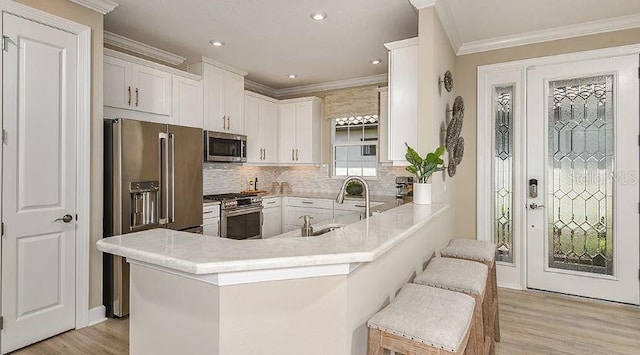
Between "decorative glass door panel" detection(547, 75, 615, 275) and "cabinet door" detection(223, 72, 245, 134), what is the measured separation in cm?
367

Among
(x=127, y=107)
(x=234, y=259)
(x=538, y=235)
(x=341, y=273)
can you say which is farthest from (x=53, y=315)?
(x=538, y=235)

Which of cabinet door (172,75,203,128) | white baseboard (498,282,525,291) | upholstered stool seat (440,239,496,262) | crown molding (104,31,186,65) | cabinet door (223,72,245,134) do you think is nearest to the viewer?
upholstered stool seat (440,239,496,262)

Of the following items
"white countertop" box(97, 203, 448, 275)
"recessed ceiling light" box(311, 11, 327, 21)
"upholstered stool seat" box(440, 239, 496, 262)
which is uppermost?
"recessed ceiling light" box(311, 11, 327, 21)

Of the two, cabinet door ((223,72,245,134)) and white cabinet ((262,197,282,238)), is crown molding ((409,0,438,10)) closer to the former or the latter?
cabinet door ((223,72,245,134))

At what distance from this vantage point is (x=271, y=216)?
5051mm

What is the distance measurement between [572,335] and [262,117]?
4.41m

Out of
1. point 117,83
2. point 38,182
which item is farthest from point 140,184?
point 117,83

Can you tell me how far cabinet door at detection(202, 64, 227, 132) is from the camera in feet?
13.8

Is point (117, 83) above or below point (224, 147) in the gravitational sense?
above

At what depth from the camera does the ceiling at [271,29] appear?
288cm

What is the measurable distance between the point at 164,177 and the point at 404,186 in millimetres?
3079

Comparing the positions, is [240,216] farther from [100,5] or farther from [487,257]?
[487,257]

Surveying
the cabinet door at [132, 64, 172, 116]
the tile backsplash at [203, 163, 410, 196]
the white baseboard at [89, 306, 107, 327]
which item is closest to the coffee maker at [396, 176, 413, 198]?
the tile backsplash at [203, 163, 410, 196]

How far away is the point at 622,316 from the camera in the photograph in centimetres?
297
